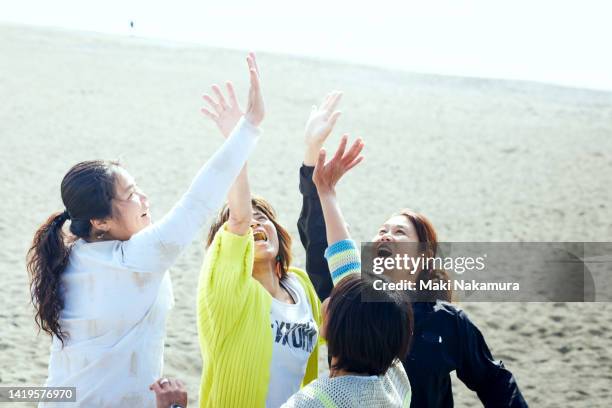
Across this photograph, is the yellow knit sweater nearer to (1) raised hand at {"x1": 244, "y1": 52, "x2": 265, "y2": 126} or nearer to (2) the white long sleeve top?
(2) the white long sleeve top

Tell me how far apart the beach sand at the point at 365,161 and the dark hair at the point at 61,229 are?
35 centimetres

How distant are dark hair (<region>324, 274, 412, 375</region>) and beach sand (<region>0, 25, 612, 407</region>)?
1.17 meters

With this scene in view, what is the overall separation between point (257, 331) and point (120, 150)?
15879 mm

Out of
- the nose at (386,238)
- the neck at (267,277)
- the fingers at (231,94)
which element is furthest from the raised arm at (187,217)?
the nose at (386,238)

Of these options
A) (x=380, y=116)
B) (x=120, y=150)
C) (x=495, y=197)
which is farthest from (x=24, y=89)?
(x=495, y=197)

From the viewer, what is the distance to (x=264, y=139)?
21.0 meters

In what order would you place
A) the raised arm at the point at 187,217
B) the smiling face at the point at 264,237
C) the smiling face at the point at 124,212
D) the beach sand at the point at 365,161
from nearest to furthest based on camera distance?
the raised arm at the point at 187,217
the smiling face at the point at 124,212
the smiling face at the point at 264,237
the beach sand at the point at 365,161

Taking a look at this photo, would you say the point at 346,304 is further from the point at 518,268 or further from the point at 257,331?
the point at 518,268

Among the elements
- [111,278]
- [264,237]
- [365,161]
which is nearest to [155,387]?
[111,278]

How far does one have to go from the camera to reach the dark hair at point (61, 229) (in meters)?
2.75

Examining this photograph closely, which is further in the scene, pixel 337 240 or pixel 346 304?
pixel 337 240

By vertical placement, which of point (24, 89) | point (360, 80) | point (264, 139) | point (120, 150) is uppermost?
point (360, 80)

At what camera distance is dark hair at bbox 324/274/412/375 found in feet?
8.07

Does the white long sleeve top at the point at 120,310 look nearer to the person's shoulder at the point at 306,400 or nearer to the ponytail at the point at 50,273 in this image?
the ponytail at the point at 50,273
